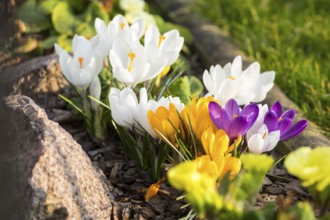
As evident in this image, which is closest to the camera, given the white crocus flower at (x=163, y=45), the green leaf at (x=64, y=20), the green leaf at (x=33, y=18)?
the white crocus flower at (x=163, y=45)

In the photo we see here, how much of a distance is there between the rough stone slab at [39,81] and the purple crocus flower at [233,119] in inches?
40.3

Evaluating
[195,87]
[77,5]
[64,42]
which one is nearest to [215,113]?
[195,87]

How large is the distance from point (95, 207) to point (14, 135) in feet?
1.20

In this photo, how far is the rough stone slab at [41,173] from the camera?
190cm

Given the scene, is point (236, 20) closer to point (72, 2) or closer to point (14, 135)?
point (72, 2)

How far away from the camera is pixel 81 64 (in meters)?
2.44

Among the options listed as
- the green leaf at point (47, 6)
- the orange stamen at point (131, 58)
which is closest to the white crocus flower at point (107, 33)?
the orange stamen at point (131, 58)

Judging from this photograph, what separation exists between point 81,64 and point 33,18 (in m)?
1.28

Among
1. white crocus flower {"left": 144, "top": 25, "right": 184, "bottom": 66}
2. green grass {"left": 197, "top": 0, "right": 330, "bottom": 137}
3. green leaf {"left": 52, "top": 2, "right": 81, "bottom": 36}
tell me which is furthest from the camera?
green leaf {"left": 52, "top": 2, "right": 81, "bottom": 36}

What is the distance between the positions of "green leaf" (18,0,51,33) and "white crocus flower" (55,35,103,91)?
43.0 inches

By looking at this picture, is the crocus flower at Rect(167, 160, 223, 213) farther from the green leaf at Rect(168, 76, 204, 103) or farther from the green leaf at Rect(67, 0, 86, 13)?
the green leaf at Rect(67, 0, 86, 13)

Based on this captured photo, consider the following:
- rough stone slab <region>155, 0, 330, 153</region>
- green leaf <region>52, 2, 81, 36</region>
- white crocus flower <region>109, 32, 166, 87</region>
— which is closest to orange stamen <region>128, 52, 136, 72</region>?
white crocus flower <region>109, 32, 166, 87</region>

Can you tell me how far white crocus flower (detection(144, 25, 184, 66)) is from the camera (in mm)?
2482

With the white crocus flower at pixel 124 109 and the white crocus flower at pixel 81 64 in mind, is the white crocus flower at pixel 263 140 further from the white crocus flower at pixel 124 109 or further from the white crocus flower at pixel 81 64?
the white crocus flower at pixel 81 64
